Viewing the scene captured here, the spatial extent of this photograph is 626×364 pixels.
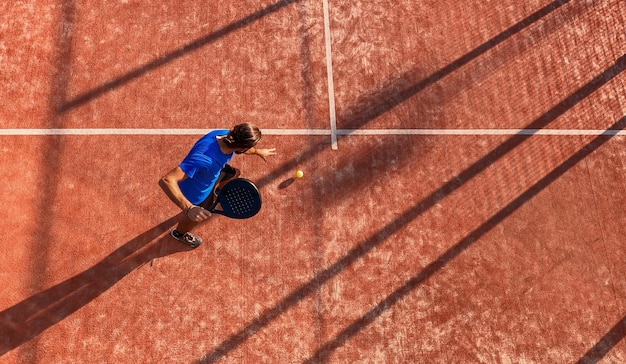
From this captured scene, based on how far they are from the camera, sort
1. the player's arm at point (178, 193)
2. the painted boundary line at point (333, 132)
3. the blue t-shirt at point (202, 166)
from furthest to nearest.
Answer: the painted boundary line at point (333, 132)
the blue t-shirt at point (202, 166)
the player's arm at point (178, 193)

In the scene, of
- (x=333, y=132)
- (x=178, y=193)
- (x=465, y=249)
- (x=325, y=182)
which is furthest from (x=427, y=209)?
(x=178, y=193)

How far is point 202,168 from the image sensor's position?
462 centimetres

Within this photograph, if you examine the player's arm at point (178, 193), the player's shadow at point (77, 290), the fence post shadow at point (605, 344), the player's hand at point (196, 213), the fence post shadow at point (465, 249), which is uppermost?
the player's arm at point (178, 193)

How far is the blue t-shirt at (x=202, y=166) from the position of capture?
458 centimetres

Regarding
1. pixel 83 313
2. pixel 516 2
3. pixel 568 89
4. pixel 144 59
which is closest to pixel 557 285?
pixel 568 89

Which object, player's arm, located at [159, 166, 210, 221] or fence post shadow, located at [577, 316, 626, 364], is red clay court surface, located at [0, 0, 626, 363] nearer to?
fence post shadow, located at [577, 316, 626, 364]

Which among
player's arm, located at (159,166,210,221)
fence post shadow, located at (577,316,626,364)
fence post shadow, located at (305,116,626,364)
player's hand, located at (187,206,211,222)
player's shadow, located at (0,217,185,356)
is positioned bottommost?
fence post shadow, located at (577,316,626,364)

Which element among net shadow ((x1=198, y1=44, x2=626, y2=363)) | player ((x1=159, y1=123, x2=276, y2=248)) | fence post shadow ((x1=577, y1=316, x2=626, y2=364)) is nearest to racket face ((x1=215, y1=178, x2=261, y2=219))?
player ((x1=159, y1=123, x2=276, y2=248))

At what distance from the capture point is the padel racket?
16.3 feet

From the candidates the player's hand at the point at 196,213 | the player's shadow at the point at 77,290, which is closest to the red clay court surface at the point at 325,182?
the player's shadow at the point at 77,290

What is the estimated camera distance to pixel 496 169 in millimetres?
6648

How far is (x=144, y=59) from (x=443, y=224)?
472cm

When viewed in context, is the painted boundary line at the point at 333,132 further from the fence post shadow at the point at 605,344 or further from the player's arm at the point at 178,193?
the fence post shadow at the point at 605,344

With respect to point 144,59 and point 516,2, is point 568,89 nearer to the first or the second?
point 516,2
